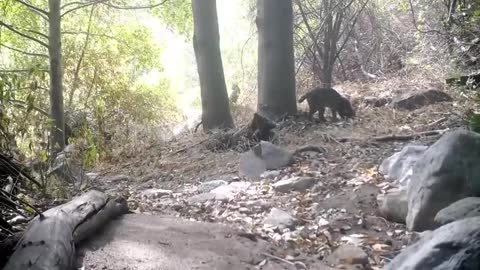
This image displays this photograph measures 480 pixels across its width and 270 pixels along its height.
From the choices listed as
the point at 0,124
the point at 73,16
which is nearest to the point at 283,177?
the point at 0,124

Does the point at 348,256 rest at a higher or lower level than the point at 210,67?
lower

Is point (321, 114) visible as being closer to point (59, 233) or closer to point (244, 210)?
point (244, 210)

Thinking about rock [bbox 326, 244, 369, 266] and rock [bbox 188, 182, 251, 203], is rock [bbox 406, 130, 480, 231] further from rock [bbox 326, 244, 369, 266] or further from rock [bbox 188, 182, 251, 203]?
rock [bbox 188, 182, 251, 203]

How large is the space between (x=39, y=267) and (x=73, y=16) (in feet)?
36.7

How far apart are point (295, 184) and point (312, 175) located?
359mm

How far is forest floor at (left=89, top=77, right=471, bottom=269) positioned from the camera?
423cm

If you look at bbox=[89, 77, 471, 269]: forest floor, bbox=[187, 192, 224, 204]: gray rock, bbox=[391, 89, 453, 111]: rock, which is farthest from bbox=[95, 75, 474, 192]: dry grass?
bbox=[187, 192, 224, 204]: gray rock

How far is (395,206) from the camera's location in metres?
4.37

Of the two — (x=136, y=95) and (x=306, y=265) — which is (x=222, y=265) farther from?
(x=136, y=95)

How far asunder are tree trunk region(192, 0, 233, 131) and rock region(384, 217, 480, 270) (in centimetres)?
689

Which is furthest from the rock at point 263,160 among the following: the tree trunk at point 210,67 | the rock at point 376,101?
the rock at point 376,101

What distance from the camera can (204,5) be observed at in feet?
31.0

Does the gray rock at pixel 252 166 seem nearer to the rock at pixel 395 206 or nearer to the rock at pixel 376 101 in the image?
the rock at pixel 395 206

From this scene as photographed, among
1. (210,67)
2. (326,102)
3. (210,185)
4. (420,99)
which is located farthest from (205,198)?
(420,99)
